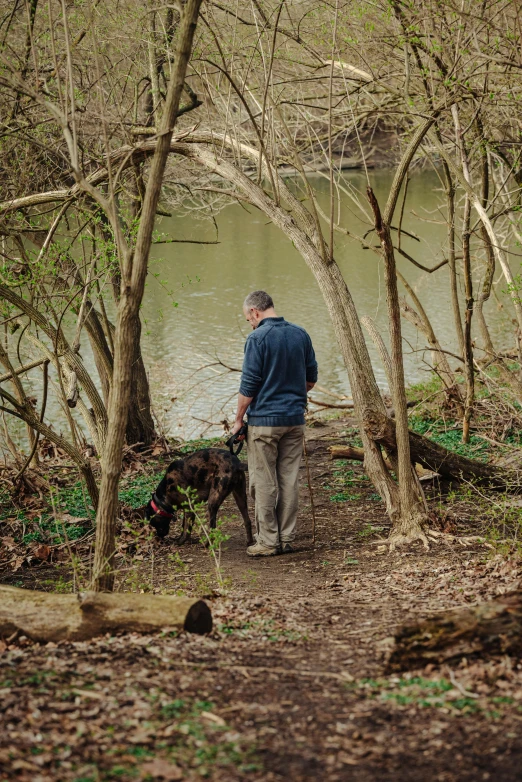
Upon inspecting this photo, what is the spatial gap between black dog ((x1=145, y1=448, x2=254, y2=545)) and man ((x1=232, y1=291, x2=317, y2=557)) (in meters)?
0.27

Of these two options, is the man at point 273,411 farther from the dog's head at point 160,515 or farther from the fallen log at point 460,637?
the fallen log at point 460,637

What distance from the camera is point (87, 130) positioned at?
9.62 m

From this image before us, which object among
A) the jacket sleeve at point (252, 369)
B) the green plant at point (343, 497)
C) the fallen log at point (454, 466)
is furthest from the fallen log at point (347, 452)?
the jacket sleeve at point (252, 369)

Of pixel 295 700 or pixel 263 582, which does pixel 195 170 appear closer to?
pixel 263 582

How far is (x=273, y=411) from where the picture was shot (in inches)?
284

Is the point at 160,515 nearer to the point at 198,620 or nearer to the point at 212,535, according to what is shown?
the point at 212,535

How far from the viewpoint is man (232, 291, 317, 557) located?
281 inches

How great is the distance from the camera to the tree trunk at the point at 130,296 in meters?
4.58

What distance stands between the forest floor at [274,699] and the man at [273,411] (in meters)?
1.43

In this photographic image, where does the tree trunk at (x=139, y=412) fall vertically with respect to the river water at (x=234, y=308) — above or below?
below

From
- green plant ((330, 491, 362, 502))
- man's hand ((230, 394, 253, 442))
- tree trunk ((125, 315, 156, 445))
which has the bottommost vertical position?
green plant ((330, 491, 362, 502))

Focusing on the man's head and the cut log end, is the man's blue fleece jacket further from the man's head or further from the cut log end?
the cut log end

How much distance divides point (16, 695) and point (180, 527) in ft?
16.4

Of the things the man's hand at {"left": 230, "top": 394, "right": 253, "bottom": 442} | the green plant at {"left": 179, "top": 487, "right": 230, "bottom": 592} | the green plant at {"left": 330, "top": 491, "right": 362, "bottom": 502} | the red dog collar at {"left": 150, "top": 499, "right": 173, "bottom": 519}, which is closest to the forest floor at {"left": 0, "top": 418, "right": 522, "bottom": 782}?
the green plant at {"left": 179, "top": 487, "right": 230, "bottom": 592}
